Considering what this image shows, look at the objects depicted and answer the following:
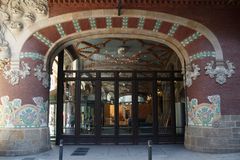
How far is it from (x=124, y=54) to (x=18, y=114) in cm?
614

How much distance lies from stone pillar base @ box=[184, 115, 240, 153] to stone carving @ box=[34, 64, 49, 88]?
6.66 metres

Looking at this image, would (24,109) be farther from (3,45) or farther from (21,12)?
(21,12)

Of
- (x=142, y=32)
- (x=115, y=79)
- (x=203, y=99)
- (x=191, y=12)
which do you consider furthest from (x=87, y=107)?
(x=191, y=12)

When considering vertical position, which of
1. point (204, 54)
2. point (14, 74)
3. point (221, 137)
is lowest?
point (221, 137)

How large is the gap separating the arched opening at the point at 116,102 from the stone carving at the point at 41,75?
1.46 metres

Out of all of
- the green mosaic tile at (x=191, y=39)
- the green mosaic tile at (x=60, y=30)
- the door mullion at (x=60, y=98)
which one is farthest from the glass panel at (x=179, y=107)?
the green mosaic tile at (x=60, y=30)

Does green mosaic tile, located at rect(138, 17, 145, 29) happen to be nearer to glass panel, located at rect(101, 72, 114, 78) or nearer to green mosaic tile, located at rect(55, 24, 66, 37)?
glass panel, located at rect(101, 72, 114, 78)

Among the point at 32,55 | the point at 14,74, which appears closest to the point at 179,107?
the point at 32,55

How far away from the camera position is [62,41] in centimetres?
1234

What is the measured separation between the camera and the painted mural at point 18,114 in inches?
431

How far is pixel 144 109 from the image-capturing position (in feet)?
44.3

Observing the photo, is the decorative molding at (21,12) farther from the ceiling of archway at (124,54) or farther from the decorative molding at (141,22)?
the decorative molding at (141,22)

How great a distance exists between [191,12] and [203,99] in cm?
362

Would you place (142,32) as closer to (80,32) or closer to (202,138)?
(80,32)
